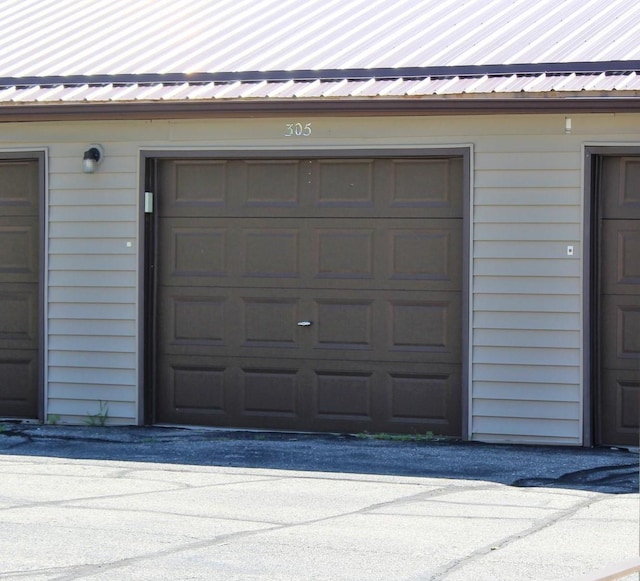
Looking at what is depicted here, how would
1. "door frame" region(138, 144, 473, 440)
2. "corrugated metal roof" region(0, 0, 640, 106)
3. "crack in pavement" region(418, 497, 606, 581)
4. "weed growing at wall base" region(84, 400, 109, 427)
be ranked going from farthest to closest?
"weed growing at wall base" region(84, 400, 109, 427) < "door frame" region(138, 144, 473, 440) < "corrugated metal roof" region(0, 0, 640, 106) < "crack in pavement" region(418, 497, 606, 581)

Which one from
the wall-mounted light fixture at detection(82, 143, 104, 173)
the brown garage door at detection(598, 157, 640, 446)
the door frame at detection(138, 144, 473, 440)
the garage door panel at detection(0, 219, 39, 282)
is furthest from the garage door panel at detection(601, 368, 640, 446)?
the garage door panel at detection(0, 219, 39, 282)

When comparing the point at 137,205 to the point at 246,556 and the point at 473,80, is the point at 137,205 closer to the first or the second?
the point at 473,80

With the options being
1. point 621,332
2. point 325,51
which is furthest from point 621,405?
point 325,51

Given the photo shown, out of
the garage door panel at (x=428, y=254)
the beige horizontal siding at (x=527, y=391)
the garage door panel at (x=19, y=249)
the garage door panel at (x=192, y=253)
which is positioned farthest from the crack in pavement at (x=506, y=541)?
the garage door panel at (x=19, y=249)

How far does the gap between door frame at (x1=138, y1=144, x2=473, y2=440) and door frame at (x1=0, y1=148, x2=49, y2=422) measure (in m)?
0.94

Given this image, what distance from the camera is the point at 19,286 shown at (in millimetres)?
11695

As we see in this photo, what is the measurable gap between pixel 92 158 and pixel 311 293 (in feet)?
7.60

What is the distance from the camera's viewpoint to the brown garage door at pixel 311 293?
1074cm

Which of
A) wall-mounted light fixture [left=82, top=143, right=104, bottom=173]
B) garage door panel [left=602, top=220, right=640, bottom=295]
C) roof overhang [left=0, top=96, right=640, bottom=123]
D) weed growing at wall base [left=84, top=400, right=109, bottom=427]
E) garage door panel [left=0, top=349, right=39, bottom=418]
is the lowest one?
weed growing at wall base [left=84, top=400, right=109, bottom=427]

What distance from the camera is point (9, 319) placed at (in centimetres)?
1175

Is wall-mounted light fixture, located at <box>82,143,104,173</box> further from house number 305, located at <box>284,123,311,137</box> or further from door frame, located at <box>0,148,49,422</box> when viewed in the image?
house number 305, located at <box>284,123,311,137</box>

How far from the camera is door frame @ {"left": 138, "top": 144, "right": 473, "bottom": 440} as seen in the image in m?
10.5

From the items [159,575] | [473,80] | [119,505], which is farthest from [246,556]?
[473,80]

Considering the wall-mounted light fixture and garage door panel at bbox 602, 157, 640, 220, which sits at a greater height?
the wall-mounted light fixture
